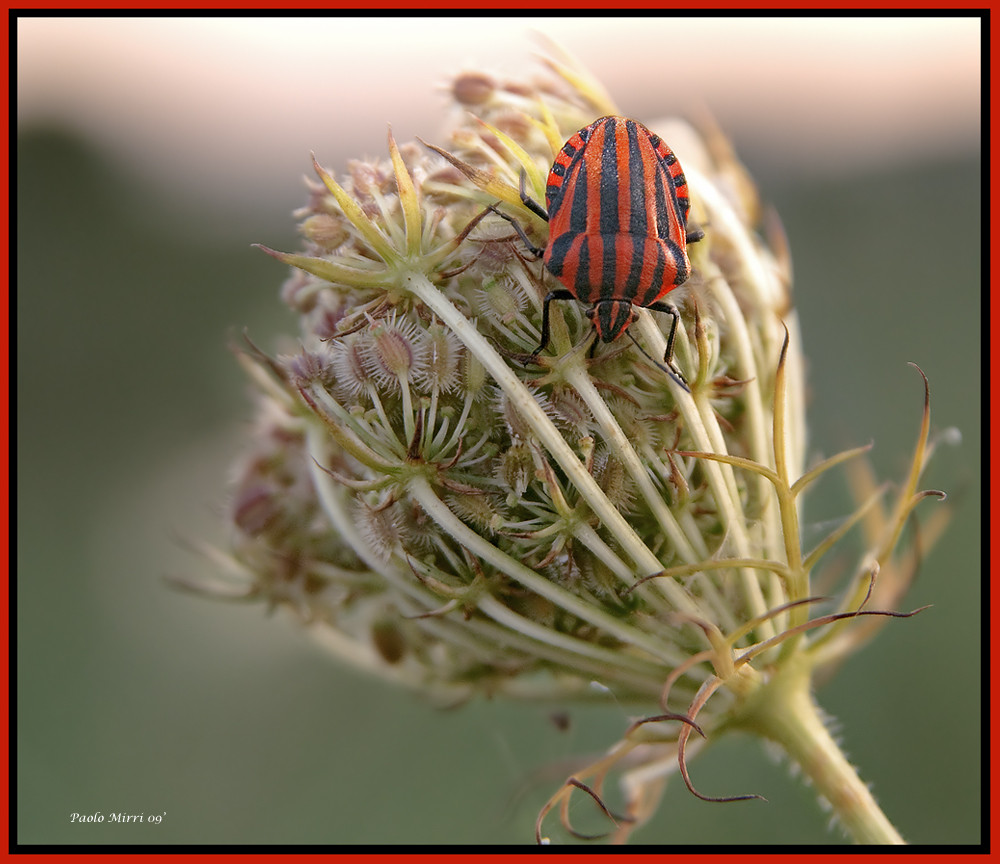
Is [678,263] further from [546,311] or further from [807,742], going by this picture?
[807,742]

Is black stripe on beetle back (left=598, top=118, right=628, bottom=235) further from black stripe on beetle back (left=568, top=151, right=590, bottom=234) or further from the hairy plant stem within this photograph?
the hairy plant stem

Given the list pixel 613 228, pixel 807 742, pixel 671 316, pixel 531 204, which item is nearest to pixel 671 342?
pixel 671 316

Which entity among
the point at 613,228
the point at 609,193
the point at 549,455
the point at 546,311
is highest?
the point at 609,193

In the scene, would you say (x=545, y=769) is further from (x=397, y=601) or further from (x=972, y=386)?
(x=972, y=386)

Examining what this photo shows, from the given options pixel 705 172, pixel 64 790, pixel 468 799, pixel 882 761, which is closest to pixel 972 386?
pixel 882 761

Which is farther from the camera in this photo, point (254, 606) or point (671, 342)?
point (254, 606)
